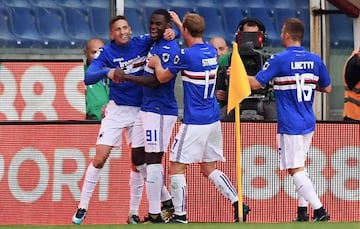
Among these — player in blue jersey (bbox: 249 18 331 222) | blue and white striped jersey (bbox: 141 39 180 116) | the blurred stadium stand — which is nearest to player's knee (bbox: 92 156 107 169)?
blue and white striped jersey (bbox: 141 39 180 116)

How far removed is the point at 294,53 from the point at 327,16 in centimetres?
521

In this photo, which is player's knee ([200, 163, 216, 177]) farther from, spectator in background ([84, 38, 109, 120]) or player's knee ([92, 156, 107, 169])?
spectator in background ([84, 38, 109, 120])

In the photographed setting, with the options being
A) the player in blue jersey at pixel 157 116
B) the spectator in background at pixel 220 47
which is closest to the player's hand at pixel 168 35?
the player in blue jersey at pixel 157 116

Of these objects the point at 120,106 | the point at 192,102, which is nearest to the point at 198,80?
the point at 192,102

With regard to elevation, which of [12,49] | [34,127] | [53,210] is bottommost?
[53,210]

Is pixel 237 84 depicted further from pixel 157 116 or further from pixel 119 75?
pixel 119 75

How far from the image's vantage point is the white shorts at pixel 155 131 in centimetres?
1229

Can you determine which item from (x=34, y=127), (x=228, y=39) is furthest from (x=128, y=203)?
(x=228, y=39)

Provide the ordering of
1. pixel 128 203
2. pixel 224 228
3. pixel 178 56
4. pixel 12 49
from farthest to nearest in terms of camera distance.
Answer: pixel 12 49
pixel 128 203
pixel 178 56
pixel 224 228

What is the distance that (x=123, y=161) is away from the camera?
1338 centimetres

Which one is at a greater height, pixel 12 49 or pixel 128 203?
pixel 12 49

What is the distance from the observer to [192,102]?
39.9 ft

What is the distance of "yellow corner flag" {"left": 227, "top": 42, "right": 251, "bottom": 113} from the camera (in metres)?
12.0

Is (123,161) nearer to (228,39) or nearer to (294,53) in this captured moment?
(294,53)
